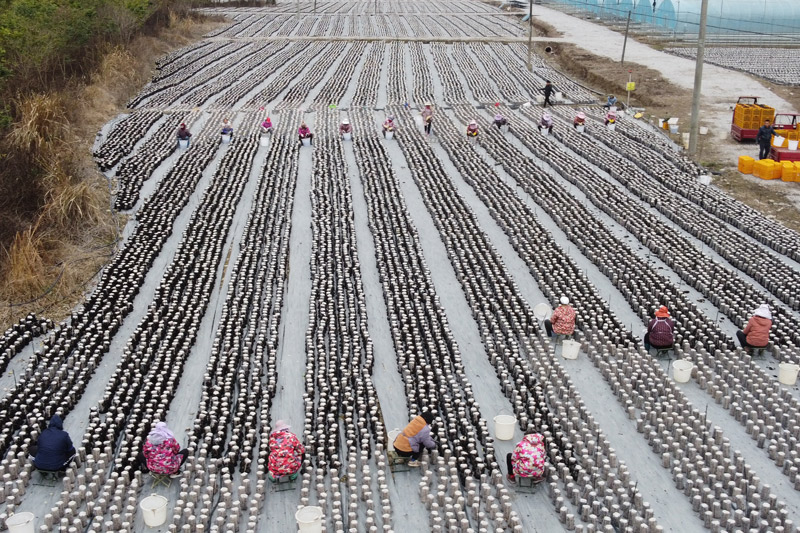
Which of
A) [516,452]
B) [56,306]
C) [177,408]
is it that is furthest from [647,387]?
[56,306]

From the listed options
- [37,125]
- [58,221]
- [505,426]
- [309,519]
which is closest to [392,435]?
[505,426]

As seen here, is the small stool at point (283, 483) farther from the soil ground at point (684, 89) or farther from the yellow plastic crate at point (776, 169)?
the yellow plastic crate at point (776, 169)

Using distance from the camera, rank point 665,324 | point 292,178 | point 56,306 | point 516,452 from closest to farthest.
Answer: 1. point 516,452
2. point 665,324
3. point 56,306
4. point 292,178

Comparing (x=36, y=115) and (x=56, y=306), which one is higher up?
(x=36, y=115)

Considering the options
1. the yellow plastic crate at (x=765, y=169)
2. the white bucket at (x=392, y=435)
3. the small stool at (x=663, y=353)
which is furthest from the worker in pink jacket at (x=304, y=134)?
the white bucket at (x=392, y=435)

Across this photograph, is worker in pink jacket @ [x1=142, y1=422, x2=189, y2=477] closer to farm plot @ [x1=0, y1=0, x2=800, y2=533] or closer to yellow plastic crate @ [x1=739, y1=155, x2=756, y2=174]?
farm plot @ [x1=0, y1=0, x2=800, y2=533]

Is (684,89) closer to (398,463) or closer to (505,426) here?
(505,426)

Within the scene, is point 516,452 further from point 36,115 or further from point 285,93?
point 285,93
